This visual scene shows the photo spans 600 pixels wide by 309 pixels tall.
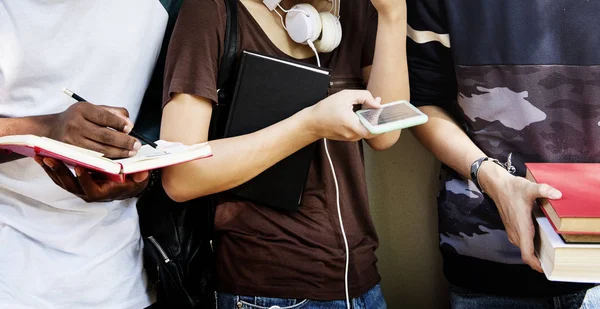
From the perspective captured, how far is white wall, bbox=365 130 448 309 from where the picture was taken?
174cm

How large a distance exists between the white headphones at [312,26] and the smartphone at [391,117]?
199 millimetres

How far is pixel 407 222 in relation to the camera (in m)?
1.78

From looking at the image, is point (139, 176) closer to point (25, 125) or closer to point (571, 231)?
point (25, 125)

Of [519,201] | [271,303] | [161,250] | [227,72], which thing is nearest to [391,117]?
[519,201]

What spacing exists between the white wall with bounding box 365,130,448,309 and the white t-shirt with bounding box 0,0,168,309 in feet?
2.33

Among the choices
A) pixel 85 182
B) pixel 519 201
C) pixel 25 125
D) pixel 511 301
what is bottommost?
pixel 511 301

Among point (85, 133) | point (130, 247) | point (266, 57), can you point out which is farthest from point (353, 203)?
point (85, 133)

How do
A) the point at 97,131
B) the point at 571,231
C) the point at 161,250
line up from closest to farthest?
1. the point at 571,231
2. the point at 97,131
3. the point at 161,250

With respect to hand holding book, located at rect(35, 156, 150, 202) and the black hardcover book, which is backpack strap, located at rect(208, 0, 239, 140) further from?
hand holding book, located at rect(35, 156, 150, 202)

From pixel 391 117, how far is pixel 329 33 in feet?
0.96

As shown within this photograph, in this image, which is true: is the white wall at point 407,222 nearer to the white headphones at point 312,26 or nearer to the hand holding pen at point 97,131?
the white headphones at point 312,26

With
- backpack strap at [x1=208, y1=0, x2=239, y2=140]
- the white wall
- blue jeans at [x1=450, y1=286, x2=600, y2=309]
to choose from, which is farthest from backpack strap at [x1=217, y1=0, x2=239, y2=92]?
blue jeans at [x1=450, y1=286, x2=600, y2=309]

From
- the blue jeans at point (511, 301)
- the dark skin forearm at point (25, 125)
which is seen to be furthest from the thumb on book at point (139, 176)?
the blue jeans at point (511, 301)

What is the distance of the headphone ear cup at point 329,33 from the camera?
1.33m
